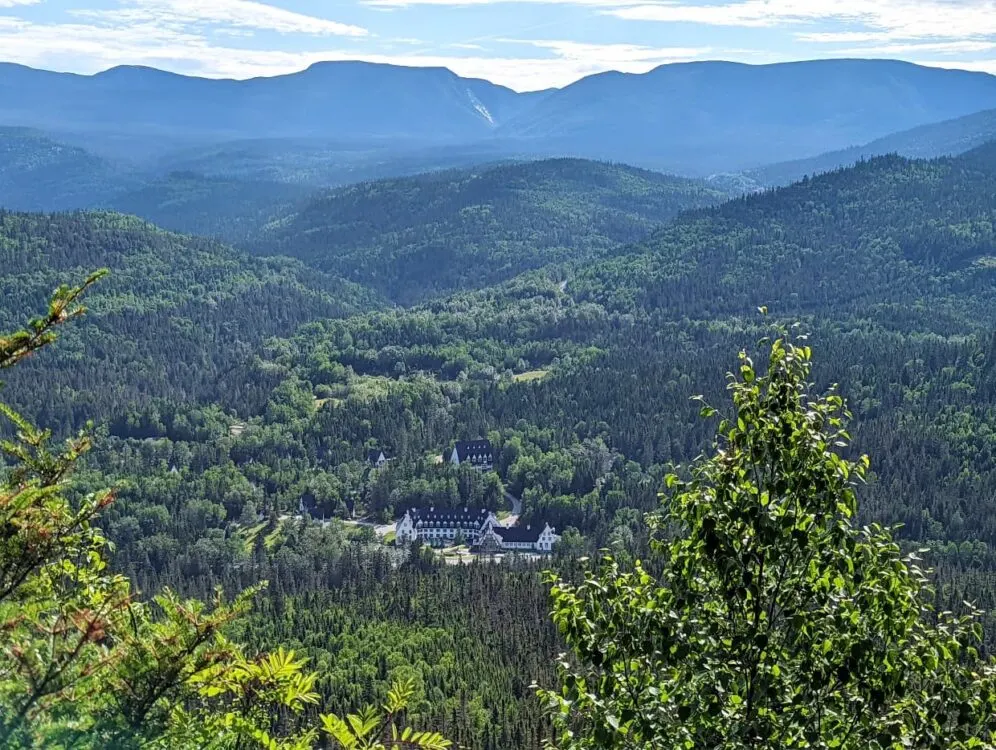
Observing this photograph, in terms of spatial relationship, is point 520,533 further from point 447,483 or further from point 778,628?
point 778,628

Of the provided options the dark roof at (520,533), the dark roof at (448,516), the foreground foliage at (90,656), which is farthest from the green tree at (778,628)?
the dark roof at (448,516)

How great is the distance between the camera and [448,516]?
424 ft

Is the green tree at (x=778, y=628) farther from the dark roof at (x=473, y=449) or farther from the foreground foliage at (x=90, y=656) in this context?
the dark roof at (x=473, y=449)

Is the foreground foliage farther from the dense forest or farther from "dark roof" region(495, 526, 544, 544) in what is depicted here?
"dark roof" region(495, 526, 544, 544)

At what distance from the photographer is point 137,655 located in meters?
13.4

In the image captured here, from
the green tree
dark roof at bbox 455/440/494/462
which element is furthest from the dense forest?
the green tree

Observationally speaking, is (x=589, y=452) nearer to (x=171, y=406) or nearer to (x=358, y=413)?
(x=358, y=413)

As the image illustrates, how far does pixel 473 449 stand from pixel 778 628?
140m

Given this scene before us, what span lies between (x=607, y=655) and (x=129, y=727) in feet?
20.2

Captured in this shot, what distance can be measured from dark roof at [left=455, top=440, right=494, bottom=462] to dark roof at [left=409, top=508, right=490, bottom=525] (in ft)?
77.0

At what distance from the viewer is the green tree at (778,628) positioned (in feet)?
45.9

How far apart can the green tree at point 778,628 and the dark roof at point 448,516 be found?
114721 mm

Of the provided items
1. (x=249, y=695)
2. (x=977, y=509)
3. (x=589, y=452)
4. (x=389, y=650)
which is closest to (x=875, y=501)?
(x=977, y=509)

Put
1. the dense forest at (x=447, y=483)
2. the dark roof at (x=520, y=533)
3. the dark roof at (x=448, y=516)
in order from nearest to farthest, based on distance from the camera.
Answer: the dense forest at (x=447, y=483)
the dark roof at (x=520, y=533)
the dark roof at (x=448, y=516)
